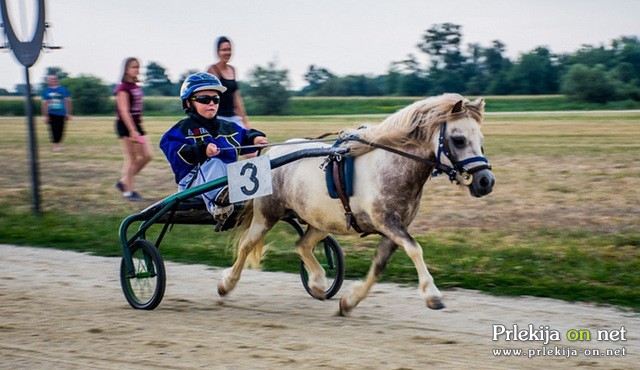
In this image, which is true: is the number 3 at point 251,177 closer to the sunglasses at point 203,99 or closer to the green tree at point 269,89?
the sunglasses at point 203,99

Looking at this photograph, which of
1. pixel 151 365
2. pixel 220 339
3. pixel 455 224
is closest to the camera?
pixel 151 365

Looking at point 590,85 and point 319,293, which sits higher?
point 590,85

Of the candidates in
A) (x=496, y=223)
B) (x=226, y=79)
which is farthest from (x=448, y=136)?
(x=496, y=223)

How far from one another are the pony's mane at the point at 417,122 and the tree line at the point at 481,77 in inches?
873

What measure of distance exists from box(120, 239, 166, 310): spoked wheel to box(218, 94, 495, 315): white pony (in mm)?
952

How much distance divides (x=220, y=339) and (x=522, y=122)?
64.0 ft

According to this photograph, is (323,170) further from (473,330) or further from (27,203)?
(27,203)

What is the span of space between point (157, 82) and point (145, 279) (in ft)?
149

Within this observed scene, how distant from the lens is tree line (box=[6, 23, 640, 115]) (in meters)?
32.0

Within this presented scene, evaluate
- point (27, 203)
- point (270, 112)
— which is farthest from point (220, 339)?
point (270, 112)

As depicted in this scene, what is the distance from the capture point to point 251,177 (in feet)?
20.1

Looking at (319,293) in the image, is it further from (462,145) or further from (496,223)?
(496,223)

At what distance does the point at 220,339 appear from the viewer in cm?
543

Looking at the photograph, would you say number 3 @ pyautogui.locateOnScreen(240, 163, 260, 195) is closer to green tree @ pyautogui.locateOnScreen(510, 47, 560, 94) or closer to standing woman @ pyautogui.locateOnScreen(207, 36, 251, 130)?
standing woman @ pyautogui.locateOnScreen(207, 36, 251, 130)
